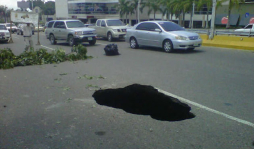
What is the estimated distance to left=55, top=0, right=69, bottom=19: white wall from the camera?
242ft

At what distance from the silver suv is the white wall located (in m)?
57.0

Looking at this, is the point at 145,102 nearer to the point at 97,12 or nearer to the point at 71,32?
the point at 71,32

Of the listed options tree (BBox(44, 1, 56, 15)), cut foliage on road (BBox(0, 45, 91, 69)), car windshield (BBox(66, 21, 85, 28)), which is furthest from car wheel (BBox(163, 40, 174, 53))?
tree (BBox(44, 1, 56, 15))

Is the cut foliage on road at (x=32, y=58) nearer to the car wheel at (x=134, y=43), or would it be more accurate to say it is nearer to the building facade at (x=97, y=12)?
the car wheel at (x=134, y=43)

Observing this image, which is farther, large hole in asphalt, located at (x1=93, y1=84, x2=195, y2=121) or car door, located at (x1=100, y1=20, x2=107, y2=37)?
car door, located at (x1=100, y1=20, x2=107, y2=37)

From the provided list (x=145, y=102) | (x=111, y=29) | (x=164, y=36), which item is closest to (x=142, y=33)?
(x=164, y=36)

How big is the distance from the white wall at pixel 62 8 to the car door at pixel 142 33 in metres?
63.0

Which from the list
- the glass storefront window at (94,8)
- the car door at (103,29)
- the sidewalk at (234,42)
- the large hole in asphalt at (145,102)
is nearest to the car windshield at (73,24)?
the car door at (103,29)

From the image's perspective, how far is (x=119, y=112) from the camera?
5.05m

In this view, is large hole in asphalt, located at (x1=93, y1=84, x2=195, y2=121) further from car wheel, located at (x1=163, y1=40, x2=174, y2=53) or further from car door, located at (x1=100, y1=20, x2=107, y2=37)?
car door, located at (x1=100, y1=20, x2=107, y2=37)

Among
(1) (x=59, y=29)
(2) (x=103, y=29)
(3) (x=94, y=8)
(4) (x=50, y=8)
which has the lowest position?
(1) (x=59, y=29)

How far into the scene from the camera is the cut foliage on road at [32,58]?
10.5 meters

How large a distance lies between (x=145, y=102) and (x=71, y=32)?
13442 millimetres

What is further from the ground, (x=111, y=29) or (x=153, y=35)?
(x=111, y=29)
